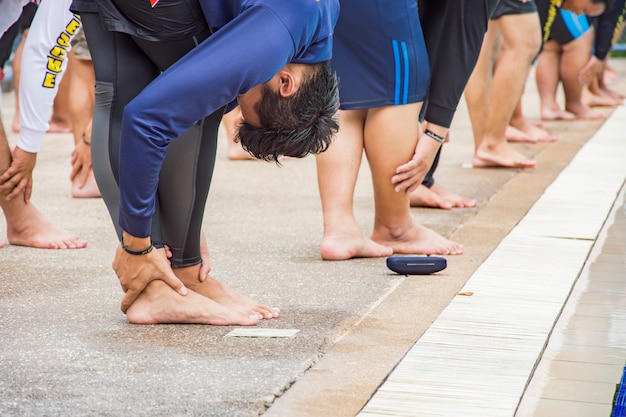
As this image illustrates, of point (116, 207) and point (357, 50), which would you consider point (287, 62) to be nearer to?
point (116, 207)

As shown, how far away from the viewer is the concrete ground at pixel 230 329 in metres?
2.53

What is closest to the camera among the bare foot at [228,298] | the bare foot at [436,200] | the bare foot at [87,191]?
the bare foot at [228,298]

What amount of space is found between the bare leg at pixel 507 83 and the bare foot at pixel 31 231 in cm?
279

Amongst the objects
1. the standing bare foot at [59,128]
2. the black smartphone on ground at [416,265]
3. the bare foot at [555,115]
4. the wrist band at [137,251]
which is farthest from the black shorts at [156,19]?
the bare foot at [555,115]

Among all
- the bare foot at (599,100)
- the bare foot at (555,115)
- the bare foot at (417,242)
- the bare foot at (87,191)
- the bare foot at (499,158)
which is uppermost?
the bare foot at (417,242)

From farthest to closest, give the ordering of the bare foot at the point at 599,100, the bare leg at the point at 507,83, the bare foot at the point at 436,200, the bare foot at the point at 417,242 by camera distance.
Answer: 1. the bare foot at the point at 599,100
2. the bare leg at the point at 507,83
3. the bare foot at the point at 436,200
4. the bare foot at the point at 417,242

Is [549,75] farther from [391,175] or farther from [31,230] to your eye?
[31,230]

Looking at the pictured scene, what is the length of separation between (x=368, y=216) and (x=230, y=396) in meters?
2.53

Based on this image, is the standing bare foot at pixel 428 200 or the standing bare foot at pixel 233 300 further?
the standing bare foot at pixel 428 200

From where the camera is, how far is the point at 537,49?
645cm

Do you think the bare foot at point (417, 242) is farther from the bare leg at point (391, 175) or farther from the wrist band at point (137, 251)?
the wrist band at point (137, 251)

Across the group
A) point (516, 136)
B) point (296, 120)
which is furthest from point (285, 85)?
point (516, 136)

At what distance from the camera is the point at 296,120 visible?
2854 millimetres

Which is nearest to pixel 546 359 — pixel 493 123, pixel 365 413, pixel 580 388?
pixel 580 388
